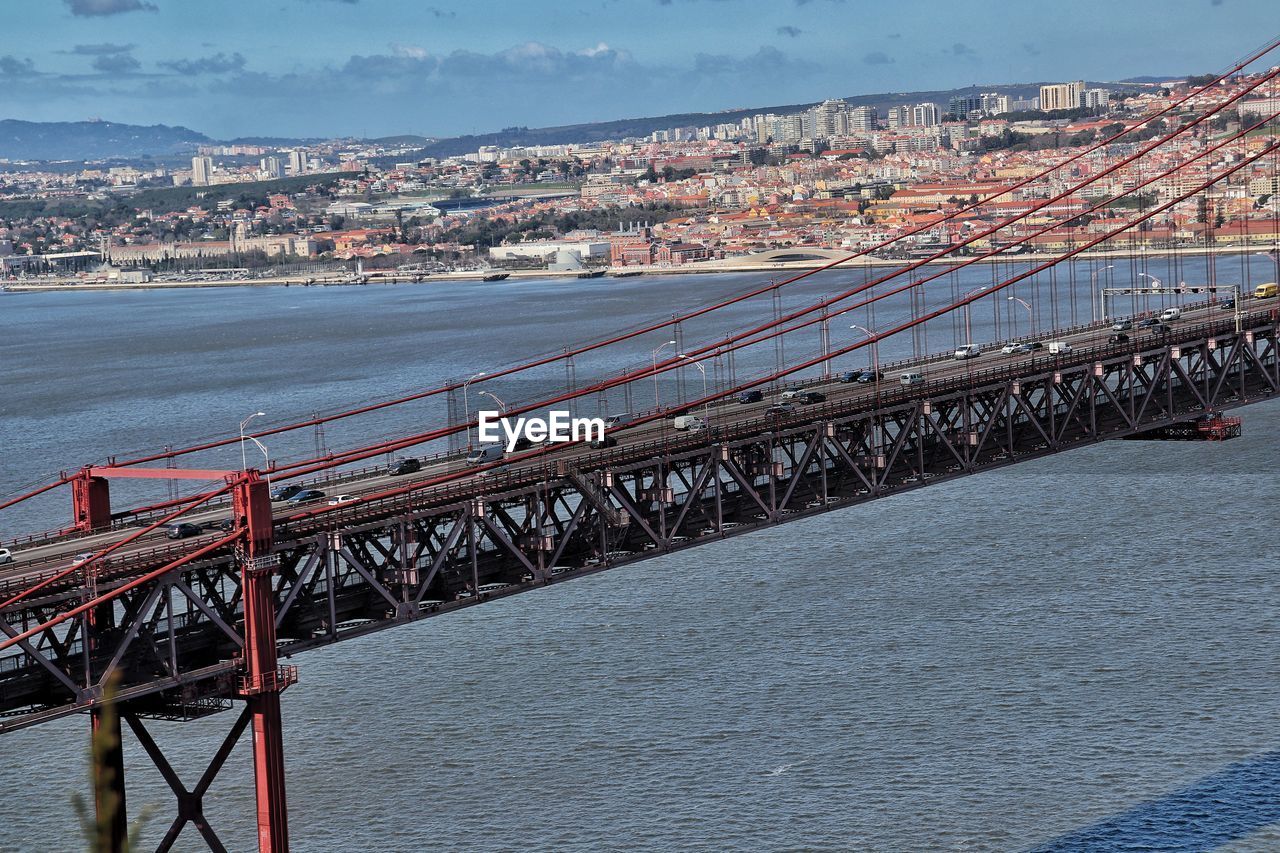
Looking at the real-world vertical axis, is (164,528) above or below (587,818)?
above

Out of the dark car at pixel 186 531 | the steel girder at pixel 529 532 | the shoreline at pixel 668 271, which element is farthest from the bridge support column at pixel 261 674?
the shoreline at pixel 668 271

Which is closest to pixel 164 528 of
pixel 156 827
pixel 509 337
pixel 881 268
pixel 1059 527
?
pixel 156 827

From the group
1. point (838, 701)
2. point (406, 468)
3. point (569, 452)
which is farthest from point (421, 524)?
point (838, 701)

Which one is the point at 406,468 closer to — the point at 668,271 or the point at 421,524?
the point at 421,524

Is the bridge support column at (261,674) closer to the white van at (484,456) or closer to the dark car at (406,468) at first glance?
the white van at (484,456)

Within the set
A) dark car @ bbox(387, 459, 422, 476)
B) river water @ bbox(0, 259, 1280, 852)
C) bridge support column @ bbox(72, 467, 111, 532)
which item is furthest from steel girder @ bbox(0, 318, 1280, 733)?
river water @ bbox(0, 259, 1280, 852)

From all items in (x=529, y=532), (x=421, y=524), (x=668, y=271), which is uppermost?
(x=668, y=271)

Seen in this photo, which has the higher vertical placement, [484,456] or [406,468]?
[484,456]

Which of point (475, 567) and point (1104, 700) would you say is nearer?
Answer: point (475, 567)

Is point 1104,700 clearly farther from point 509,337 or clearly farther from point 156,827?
point 509,337
